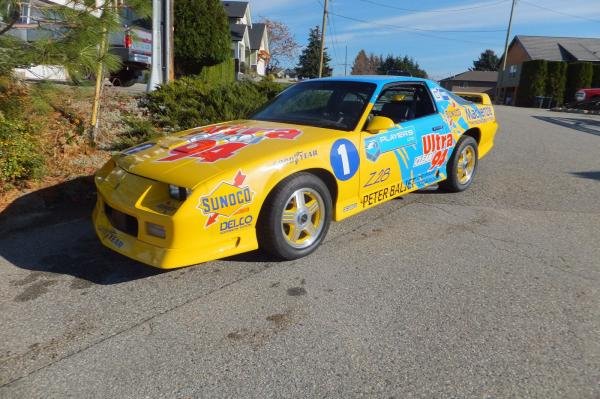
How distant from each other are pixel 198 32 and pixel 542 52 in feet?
139

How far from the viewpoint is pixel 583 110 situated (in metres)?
27.4

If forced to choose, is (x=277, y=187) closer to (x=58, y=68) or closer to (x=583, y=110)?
(x=58, y=68)

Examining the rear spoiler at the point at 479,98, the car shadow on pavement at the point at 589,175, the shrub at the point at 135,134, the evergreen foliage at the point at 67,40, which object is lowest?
the car shadow on pavement at the point at 589,175

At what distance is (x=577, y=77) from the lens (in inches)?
1407

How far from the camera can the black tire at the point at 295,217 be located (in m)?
Result: 3.29

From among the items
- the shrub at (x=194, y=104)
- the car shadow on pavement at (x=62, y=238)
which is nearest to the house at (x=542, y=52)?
the shrub at (x=194, y=104)

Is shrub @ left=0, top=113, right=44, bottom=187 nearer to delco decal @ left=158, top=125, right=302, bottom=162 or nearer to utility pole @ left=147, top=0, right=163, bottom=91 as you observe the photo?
delco decal @ left=158, top=125, right=302, bottom=162

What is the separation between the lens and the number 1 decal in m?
3.66

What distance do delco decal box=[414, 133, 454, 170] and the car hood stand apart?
1.18 metres

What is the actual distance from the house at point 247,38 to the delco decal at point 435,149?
35715mm

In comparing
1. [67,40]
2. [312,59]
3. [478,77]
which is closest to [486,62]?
[478,77]

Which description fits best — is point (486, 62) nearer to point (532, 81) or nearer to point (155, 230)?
point (532, 81)

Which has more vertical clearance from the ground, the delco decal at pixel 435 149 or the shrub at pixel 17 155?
the delco decal at pixel 435 149

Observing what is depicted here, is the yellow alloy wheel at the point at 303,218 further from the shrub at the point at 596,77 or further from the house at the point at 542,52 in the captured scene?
the house at the point at 542,52
